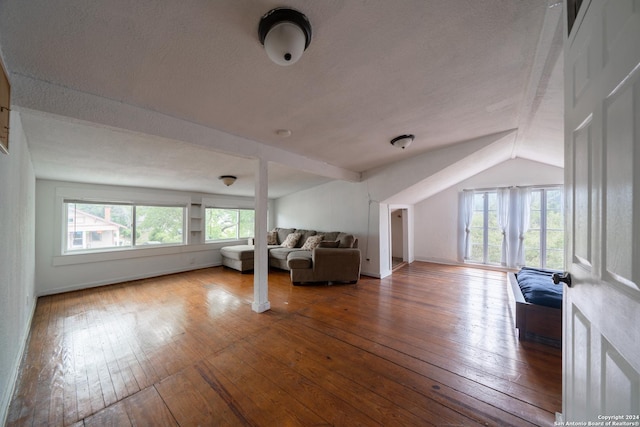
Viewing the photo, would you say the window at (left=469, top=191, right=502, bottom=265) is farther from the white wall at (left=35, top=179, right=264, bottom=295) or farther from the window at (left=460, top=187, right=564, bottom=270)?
the white wall at (left=35, top=179, right=264, bottom=295)

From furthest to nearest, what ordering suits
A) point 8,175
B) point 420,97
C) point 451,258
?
point 451,258, point 420,97, point 8,175

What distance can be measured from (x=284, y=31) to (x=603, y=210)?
4.86ft

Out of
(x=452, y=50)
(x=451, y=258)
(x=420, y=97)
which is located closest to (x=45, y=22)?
(x=452, y=50)

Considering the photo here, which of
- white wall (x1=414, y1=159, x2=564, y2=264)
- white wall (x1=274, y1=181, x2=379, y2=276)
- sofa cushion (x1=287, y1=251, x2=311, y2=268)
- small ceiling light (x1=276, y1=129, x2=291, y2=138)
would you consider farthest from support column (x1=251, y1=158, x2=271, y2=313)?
white wall (x1=414, y1=159, x2=564, y2=264)

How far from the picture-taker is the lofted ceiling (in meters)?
1.14

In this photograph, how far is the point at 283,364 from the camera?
1880 mm

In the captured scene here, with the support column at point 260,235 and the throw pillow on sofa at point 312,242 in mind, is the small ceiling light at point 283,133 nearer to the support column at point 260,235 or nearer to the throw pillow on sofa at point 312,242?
the support column at point 260,235

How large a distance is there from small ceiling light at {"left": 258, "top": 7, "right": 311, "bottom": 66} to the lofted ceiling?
0.04 metres

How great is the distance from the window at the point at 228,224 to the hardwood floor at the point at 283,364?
8.28ft

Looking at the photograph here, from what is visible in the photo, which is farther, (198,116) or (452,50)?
(198,116)

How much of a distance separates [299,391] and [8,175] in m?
2.49

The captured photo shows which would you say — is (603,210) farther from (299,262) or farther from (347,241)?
(347,241)

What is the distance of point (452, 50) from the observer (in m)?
1.52

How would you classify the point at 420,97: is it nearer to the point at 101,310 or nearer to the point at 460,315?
the point at 460,315
